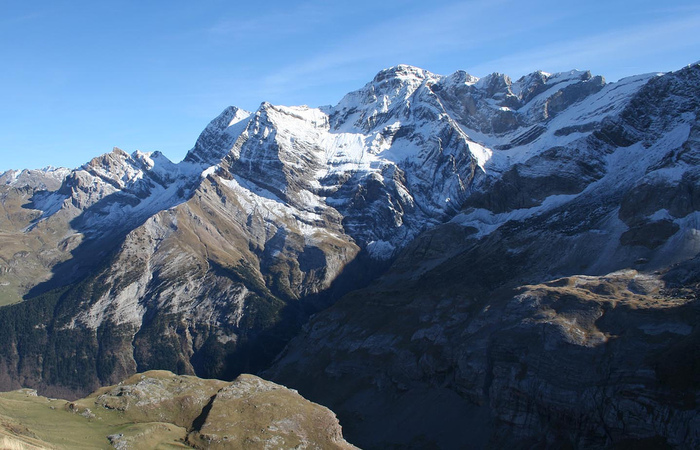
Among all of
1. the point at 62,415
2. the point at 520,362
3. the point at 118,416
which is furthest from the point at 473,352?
the point at 62,415

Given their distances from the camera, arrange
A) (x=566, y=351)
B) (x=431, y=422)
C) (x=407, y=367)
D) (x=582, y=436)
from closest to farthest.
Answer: (x=582, y=436), (x=566, y=351), (x=431, y=422), (x=407, y=367)

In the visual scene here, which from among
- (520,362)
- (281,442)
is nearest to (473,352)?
(520,362)

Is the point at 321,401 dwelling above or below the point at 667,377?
below

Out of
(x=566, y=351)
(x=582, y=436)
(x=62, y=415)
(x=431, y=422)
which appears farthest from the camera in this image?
(x=431, y=422)

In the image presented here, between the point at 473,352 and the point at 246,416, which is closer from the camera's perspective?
the point at 246,416

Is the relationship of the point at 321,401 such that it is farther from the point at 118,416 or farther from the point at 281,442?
the point at 118,416

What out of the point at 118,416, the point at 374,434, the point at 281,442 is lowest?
the point at 374,434
